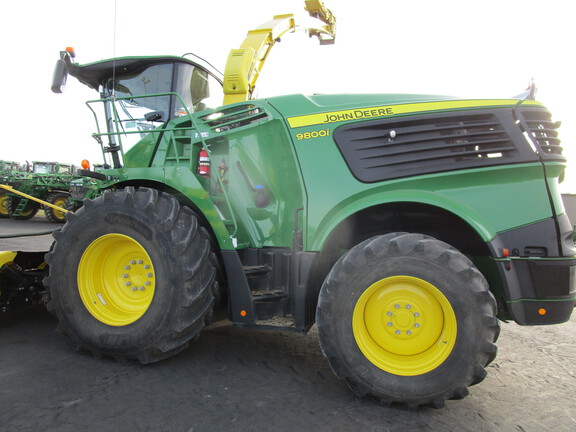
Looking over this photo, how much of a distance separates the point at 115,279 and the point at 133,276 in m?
0.17

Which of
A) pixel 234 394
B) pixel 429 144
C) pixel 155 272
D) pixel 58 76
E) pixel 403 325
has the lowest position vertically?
pixel 234 394

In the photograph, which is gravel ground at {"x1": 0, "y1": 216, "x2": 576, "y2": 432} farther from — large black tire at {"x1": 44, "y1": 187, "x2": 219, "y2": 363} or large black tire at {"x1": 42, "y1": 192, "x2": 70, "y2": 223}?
large black tire at {"x1": 42, "y1": 192, "x2": 70, "y2": 223}

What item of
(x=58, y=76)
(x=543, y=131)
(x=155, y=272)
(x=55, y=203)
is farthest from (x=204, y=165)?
(x=55, y=203)

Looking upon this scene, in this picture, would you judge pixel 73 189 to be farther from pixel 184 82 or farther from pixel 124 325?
pixel 124 325

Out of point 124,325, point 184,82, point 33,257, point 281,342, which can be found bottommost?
point 281,342

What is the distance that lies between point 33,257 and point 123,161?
127 centimetres

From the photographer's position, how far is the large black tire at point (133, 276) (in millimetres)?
2805

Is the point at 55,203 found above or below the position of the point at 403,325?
above

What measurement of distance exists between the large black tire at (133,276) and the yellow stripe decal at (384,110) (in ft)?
3.49

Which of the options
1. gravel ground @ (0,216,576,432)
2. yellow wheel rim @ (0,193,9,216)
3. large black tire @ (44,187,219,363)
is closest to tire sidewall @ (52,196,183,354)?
large black tire @ (44,187,219,363)

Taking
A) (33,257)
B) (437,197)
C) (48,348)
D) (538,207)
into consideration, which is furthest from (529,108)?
(33,257)

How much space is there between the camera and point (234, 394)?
2551 millimetres

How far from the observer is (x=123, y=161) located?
11.6ft

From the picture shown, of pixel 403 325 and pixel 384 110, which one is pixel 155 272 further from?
pixel 384 110
